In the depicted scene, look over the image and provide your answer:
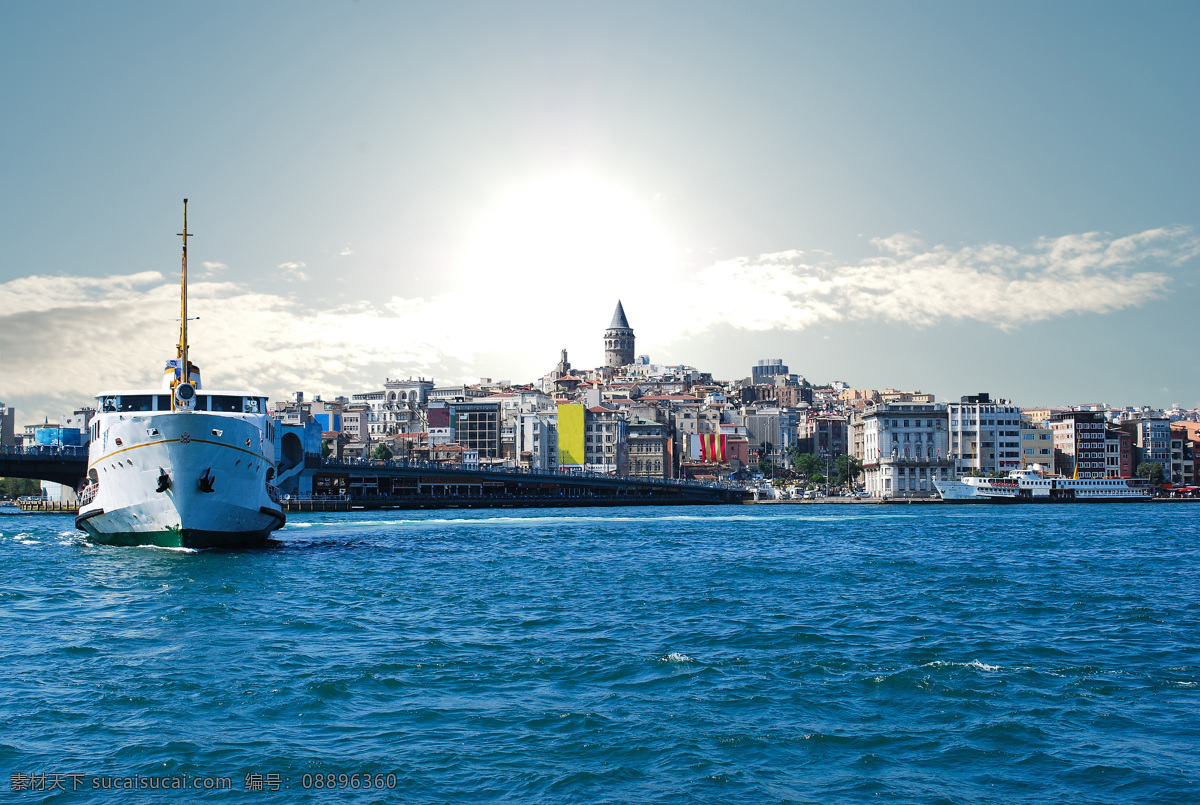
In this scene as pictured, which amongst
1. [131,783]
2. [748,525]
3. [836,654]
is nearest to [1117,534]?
[748,525]

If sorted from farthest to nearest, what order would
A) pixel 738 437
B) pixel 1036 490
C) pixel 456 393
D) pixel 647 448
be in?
pixel 456 393 → pixel 738 437 → pixel 647 448 → pixel 1036 490

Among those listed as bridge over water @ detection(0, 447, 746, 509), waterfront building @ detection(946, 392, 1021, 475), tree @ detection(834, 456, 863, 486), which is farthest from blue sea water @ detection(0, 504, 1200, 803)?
tree @ detection(834, 456, 863, 486)

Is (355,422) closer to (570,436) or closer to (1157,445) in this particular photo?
(570,436)

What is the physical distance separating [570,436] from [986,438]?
2017 inches

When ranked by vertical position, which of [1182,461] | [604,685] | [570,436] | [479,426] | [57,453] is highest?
[479,426]

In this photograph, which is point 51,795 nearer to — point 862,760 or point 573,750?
point 573,750

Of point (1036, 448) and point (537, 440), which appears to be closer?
point (1036, 448)

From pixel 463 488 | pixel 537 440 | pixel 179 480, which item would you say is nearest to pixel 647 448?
pixel 537 440

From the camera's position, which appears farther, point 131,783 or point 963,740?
point 963,740

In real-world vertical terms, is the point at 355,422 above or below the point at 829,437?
above

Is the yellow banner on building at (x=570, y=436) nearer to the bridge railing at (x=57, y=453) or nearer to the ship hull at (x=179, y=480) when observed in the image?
the bridge railing at (x=57, y=453)

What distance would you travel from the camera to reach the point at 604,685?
13.7 meters

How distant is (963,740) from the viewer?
1116 cm

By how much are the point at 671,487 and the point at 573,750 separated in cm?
10294
